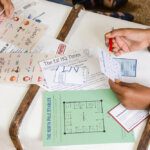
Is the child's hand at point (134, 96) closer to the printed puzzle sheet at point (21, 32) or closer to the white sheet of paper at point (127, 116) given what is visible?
the white sheet of paper at point (127, 116)

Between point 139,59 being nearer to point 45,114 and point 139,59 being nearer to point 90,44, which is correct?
point 90,44

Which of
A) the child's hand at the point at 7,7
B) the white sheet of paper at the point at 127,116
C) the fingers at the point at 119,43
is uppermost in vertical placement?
the child's hand at the point at 7,7

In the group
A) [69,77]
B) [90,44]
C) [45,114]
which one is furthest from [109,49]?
[45,114]

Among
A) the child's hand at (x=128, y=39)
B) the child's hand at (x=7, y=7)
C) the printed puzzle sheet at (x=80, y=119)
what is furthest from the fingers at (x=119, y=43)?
the child's hand at (x=7, y=7)

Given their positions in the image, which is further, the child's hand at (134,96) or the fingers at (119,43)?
the fingers at (119,43)

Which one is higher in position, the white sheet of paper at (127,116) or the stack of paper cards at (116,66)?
the stack of paper cards at (116,66)

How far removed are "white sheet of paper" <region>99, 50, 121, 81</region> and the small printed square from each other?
15 mm

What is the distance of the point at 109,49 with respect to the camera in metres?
1.05

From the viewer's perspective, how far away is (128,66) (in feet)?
3.30

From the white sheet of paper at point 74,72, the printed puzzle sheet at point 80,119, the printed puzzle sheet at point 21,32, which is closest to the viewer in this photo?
the printed puzzle sheet at point 80,119

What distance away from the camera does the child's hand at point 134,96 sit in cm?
90

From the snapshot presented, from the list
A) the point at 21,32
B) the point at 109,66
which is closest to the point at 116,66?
the point at 109,66

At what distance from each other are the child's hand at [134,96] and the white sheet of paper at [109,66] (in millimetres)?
48

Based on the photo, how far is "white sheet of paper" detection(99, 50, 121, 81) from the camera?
95 cm
